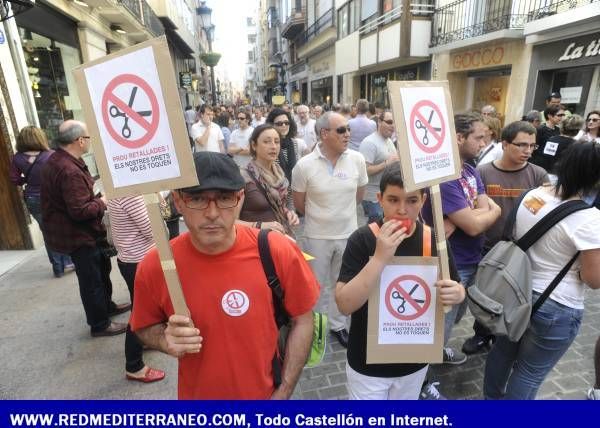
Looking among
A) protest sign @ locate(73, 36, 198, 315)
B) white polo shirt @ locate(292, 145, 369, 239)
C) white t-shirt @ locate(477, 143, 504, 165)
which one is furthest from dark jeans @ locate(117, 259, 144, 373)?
white t-shirt @ locate(477, 143, 504, 165)

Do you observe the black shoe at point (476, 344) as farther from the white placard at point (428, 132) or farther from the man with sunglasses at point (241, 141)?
the man with sunglasses at point (241, 141)

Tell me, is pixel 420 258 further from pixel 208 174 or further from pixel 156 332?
pixel 156 332

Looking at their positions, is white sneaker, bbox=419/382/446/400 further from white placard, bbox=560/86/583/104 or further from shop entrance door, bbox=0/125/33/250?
white placard, bbox=560/86/583/104

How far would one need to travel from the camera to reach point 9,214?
227 inches

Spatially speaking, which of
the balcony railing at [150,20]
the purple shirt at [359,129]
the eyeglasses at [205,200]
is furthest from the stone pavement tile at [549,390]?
the balcony railing at [150,20]

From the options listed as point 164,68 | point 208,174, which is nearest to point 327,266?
point 208,174

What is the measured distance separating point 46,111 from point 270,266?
863 cm

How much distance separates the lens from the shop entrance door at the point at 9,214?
553 centimetres

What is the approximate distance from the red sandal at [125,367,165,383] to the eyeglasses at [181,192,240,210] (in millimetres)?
2256

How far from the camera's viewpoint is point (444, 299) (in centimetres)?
173

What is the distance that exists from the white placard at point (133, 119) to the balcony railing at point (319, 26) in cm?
2665

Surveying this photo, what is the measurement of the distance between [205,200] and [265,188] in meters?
1.72

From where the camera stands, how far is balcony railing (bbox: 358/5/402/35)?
1506 centimetres

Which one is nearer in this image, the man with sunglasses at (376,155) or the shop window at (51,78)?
the man with sunglasses at (376,155)
